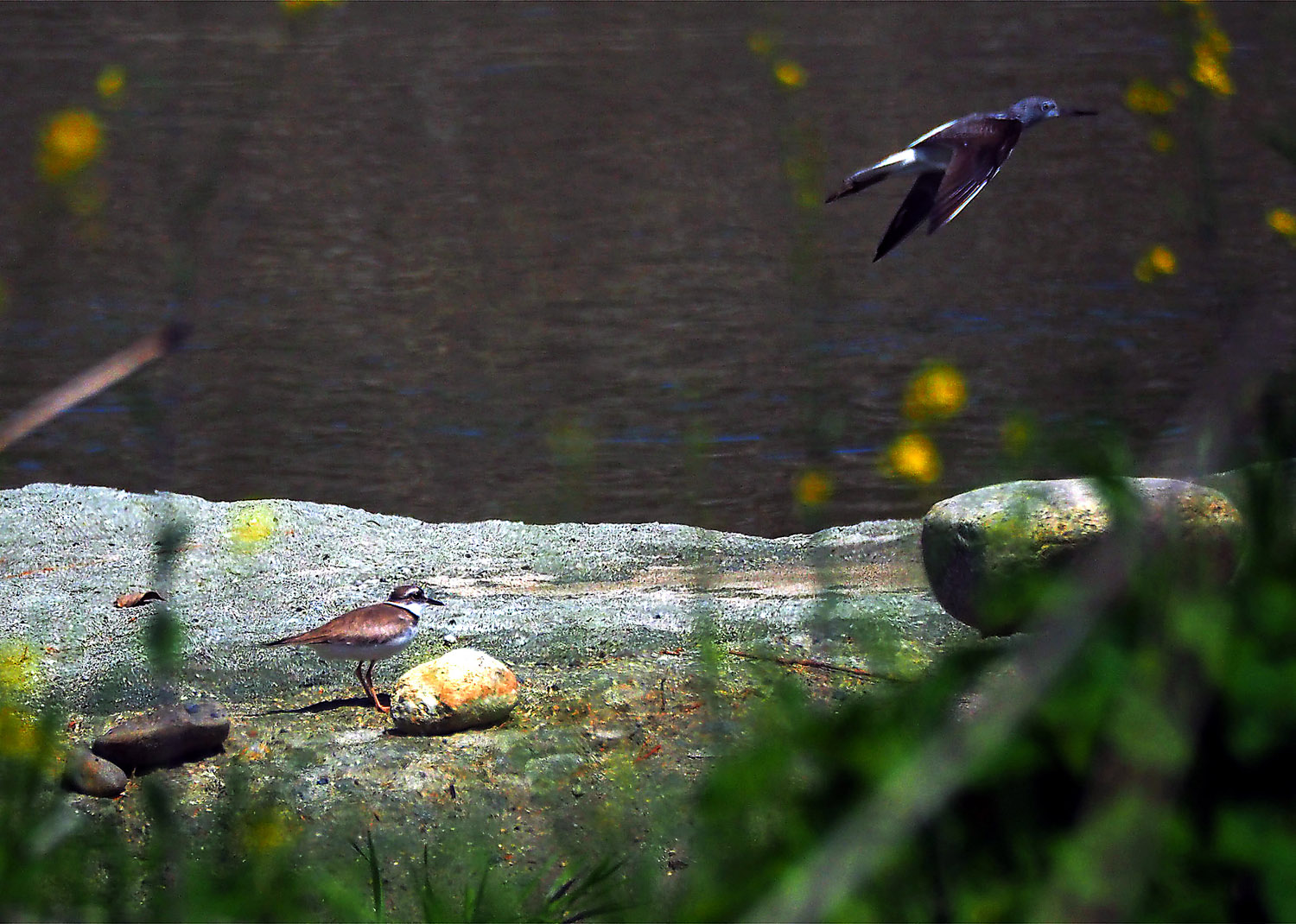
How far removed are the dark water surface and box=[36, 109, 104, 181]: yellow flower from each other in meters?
0.12

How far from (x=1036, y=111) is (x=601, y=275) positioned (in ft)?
20.5

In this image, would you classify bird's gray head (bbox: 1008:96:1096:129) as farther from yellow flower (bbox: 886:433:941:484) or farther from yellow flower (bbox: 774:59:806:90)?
yellow flower (bbox: 886:433:941:484)

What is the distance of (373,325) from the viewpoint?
7.78 metres

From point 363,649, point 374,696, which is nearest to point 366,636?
point 363,649

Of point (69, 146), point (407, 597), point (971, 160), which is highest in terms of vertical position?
point (69, 146)

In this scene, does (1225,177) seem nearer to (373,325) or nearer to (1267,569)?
(373,325)

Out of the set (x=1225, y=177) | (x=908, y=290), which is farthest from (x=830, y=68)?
(x=908, y=290)

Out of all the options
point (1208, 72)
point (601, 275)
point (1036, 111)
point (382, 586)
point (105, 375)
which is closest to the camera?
point (105, 375)

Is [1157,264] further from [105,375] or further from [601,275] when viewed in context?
[601,275]

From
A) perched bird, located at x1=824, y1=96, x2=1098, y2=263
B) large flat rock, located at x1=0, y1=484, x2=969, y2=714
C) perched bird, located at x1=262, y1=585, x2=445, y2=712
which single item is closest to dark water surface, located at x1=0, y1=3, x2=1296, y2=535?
perched bird, located at x1=824, y1=96, x2=1098, y2=263

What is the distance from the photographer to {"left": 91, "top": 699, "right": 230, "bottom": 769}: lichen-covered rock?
2809 mm

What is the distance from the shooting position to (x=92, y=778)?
2721 mm

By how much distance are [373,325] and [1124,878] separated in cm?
726

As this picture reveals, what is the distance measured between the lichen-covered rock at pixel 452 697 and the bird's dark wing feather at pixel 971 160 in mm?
1509
